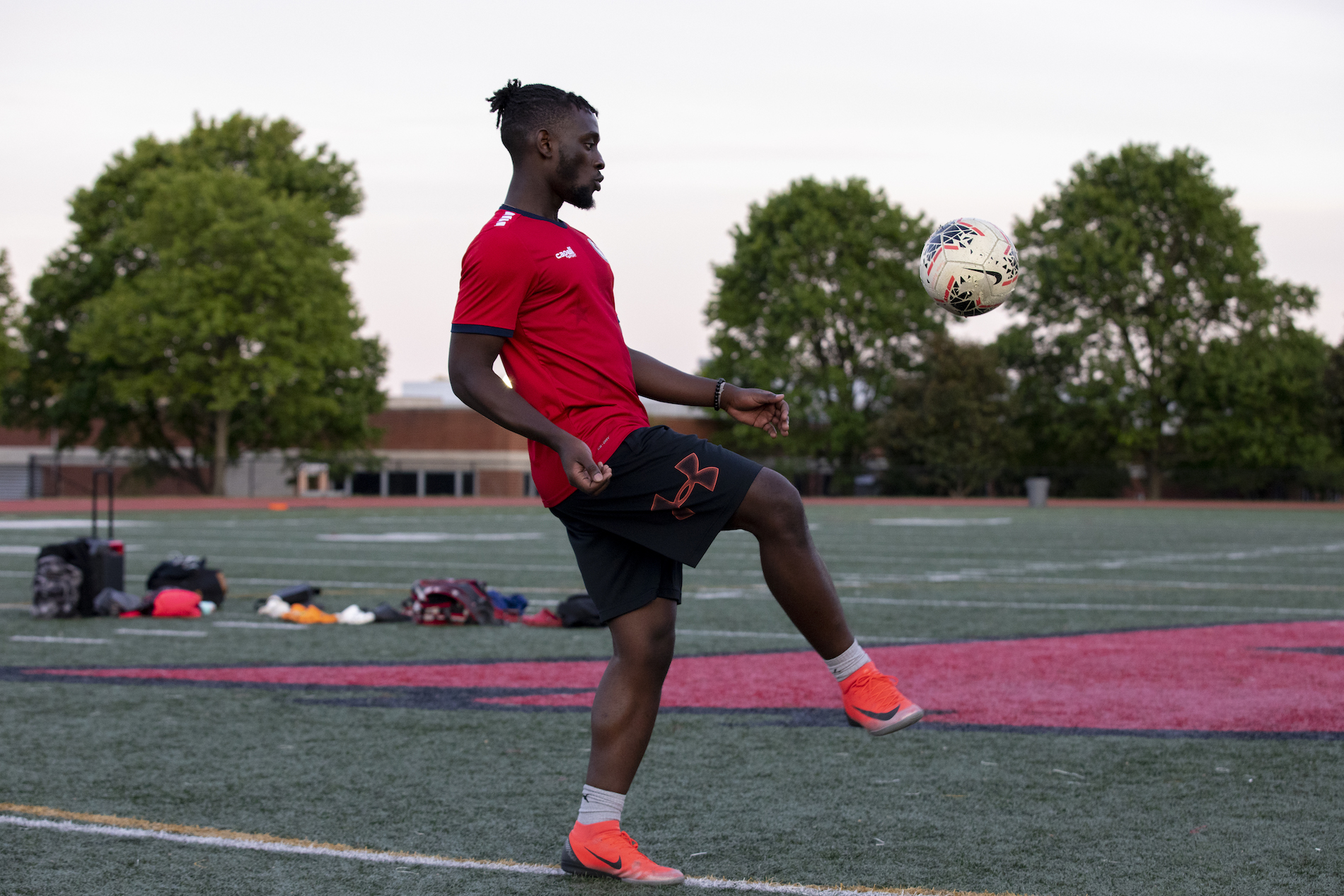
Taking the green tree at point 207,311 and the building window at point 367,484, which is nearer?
the green tree at point 207,311

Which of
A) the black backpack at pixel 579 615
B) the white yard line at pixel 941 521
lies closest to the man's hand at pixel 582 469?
the black backpack at pixel 579 615

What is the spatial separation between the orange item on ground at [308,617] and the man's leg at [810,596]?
7.17 meters

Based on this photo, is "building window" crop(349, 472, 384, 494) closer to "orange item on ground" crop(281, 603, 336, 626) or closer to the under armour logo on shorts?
"orange item on ground" crop(281, 603, 336, 626)

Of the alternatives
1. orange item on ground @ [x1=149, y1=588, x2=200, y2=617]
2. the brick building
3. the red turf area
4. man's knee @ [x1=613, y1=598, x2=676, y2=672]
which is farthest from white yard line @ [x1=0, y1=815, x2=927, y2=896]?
the brick building

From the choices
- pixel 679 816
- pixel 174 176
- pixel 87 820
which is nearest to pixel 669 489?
pixel 679 816

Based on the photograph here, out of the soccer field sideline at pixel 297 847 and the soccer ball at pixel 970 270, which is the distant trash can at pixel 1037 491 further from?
the soccer field sideline at pixel 297 847

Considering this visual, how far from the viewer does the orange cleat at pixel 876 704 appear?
151 inches

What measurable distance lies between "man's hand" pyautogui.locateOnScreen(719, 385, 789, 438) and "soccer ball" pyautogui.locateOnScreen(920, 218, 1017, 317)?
0.87 meters

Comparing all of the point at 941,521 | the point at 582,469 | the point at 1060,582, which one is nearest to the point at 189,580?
the point at 1060,582

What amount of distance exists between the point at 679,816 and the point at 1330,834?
1938mm

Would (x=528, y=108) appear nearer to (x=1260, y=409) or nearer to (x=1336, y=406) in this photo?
(x=1260, y=409)

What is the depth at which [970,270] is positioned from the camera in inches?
185

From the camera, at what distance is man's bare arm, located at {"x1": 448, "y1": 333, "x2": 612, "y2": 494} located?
3508 mm

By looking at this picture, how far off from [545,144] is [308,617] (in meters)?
7.35
